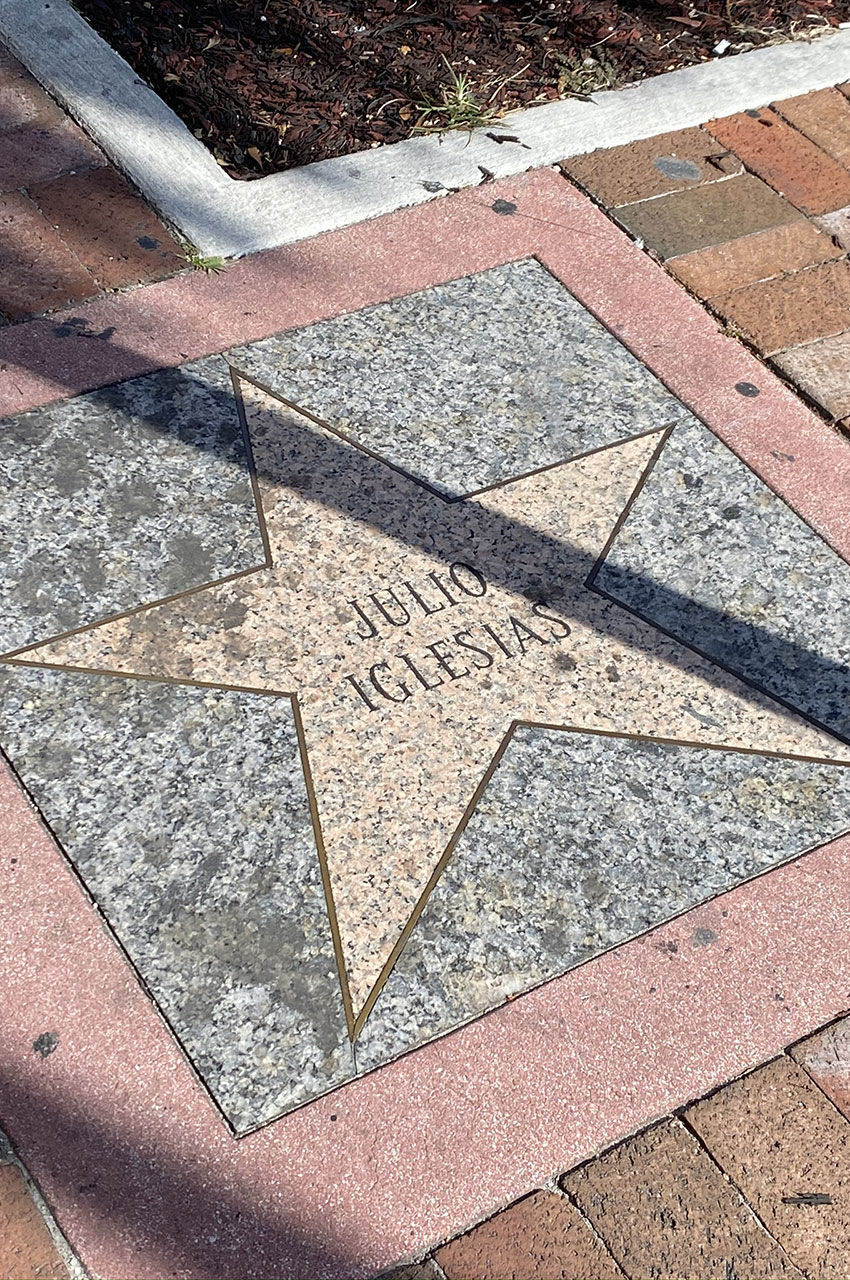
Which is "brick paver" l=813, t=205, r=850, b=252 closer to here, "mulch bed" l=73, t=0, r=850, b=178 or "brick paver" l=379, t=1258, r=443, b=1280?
"mulch bed" l=73, t=0, r=850, b=178

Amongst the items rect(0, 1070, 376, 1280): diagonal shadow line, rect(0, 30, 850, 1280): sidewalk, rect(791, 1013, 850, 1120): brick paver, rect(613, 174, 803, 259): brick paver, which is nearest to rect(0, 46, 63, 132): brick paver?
rect(0, 30, 850, 1280): sidewalk

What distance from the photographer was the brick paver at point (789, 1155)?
2104 mm

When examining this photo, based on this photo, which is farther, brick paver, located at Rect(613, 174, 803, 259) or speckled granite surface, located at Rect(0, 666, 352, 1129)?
brick paver, located at Rect(613, 174, 803, 259)

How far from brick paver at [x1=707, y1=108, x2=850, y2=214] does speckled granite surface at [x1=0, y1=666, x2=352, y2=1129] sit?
2662 mm

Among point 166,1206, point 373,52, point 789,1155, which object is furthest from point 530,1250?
point 373,52

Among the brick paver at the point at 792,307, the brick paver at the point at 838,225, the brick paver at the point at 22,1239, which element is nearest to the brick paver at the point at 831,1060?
the brick paver at the point at 22,1239

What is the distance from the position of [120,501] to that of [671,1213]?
6.54 feet

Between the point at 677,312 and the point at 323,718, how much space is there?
6.00 ft

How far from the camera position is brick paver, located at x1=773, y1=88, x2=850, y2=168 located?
436 cm

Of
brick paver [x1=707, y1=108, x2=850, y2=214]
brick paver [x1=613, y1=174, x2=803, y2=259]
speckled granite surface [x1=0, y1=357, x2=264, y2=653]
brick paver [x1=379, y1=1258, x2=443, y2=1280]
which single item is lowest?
brick paver [x1=379, y1=1258, x2=443, y2=1280]

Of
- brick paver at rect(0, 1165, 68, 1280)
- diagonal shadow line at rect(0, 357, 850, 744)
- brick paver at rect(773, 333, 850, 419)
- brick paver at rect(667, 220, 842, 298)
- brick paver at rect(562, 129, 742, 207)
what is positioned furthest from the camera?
brick paver at rect(562, 129, 742, 207)

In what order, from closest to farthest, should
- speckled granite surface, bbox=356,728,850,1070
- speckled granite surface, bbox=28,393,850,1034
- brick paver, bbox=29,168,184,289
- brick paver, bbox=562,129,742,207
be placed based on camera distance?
speckled granite surface, bbox=356,728,850,1070 < speckled granite surface, bbox=28,393,850,1034 < brick paver, bbox=29,168,184,289 < brick paver, bbox=562,129,742,207

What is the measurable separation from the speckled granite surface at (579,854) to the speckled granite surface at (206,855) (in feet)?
0.55

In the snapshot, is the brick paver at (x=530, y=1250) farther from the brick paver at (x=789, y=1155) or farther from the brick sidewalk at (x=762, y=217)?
the brick sidewalk at (x=762, y=217)
